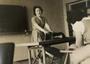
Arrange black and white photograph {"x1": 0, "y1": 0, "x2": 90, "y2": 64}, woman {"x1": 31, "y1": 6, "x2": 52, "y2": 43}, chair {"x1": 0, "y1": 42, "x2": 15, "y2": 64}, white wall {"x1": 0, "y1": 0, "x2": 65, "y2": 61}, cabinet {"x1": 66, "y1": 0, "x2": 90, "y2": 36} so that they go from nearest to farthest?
chair {"x1": 0, "y1": 42, "x2": 15, "y2": 64} → black and white photograph {"x1": 0, "y1": 0, "x2": 90, "y2": 64} → woman {"x1": 31, "y1": 6, "x2": 52, "y2": 43} → white wall {"x1": 0, "y1": 0, "x2": 65, "y2": 61} → cabinet {"x1": 66, "y1": 0, "x2": 90, "y2": 36}

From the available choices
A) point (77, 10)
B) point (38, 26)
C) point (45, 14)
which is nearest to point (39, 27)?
point (38, 26)

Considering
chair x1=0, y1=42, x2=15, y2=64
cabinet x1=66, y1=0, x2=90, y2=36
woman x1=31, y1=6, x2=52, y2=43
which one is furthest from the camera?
cabinet x1=66, y1=0, x2=90, y2=36

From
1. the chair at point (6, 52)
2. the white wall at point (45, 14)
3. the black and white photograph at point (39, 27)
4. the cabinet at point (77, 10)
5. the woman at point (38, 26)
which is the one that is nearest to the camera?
the chair at point (6, 52)

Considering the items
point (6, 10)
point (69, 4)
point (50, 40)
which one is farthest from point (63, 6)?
point (50, 40)

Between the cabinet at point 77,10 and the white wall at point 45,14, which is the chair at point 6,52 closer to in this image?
the white wall at point 45,14

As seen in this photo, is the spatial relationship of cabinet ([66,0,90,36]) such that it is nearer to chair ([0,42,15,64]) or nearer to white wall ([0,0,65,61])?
white wall ([0,0,65,61])

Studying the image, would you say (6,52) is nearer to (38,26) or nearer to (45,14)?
(38,26)

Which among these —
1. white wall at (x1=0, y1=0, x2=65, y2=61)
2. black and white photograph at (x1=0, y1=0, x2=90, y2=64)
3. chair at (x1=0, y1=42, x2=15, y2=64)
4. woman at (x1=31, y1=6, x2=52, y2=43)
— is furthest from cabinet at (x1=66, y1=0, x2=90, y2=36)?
chair at (x1=0, y1=42, x2=15, y2=64)

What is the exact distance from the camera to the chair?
1740mm

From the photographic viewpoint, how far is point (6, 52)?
1.76 meters

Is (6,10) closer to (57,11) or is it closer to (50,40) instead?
(57,11)

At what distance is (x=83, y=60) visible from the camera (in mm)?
1583

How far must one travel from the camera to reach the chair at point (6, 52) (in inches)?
68.5

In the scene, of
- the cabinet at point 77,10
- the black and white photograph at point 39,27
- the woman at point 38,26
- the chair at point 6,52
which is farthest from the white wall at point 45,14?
the chair at point 6,52
